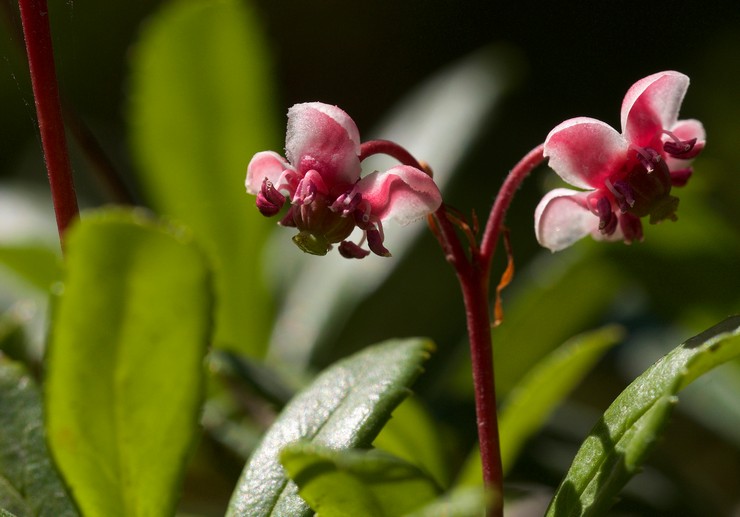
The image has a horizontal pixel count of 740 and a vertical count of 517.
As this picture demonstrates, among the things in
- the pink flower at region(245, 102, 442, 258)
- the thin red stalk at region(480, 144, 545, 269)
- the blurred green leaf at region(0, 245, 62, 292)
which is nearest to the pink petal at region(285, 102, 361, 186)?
the pink flower at region(245, 102, 442, 258)

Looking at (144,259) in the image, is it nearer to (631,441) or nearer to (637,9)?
(631,441)

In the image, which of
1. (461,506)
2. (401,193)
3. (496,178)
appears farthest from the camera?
(496,178)

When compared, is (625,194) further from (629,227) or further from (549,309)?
(549,309)

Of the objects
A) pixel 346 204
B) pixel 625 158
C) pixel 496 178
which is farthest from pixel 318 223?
pixel 496 178

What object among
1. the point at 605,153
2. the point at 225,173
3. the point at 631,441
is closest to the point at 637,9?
the point at 225,173

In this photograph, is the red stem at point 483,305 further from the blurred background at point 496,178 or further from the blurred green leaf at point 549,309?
the blurred green leaf at point 549,309

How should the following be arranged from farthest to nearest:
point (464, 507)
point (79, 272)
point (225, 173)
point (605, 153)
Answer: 1. point (225, 173)
2. point (605, 153)
3. point (79, 272)
4. point (464, 507)
